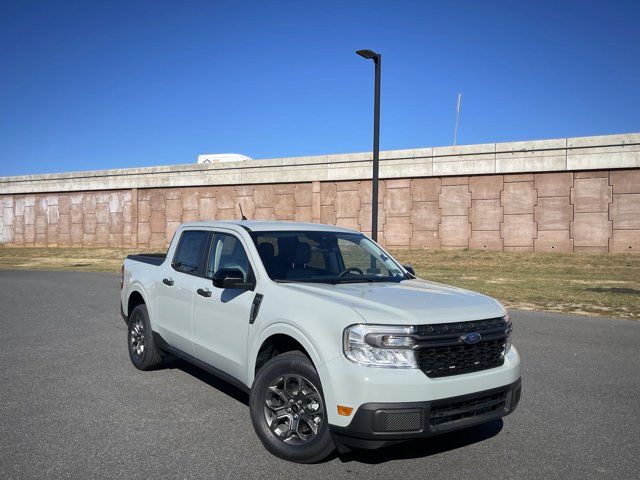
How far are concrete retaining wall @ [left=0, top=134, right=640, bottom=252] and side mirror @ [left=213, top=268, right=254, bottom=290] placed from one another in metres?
21.9

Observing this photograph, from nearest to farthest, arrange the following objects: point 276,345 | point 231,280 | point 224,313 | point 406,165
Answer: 1. point 276,345
2. point 231,280
3. point 224,313
4. point 406,165

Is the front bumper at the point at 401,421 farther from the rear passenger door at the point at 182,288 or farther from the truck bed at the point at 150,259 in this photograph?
the truck bed at the point at 150,259

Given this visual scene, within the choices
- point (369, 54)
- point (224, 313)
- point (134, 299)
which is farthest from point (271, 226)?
point (369, 54)

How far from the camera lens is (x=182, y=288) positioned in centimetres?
596

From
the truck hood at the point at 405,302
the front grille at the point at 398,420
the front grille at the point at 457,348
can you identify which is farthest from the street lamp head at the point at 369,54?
the front grille at the point at 398,420

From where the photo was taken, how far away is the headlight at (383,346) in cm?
381

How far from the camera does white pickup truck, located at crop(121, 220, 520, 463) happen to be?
12.4 ft

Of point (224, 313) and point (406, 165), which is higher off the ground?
point (406, 165)

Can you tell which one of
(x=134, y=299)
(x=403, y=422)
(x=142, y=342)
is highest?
(x=134, y=299)

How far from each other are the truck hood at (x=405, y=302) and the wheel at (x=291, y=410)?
543mm

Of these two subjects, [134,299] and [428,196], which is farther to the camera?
[428,196]

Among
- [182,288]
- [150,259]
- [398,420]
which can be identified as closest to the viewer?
[398,420]

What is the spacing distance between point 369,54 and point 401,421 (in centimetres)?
1290

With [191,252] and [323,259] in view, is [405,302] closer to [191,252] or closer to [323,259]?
[323,259]
